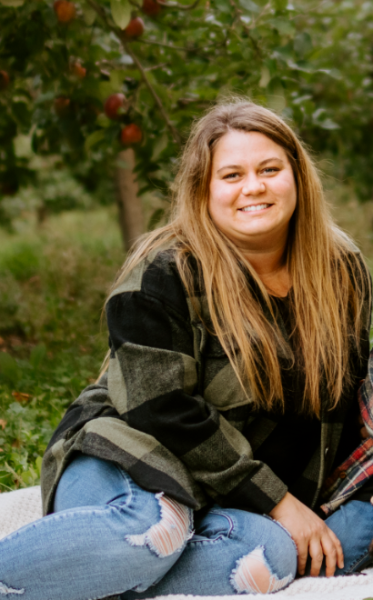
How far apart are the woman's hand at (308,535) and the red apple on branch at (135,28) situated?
2.13m

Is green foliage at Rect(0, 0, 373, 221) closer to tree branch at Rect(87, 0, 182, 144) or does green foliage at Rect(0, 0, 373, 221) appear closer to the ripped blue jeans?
tree branch at Rect(87, 0, 182, 144)

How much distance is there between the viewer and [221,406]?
173 centimetres

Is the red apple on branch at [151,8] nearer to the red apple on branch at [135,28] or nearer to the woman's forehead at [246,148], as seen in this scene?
the red apple on branch at [135,28]

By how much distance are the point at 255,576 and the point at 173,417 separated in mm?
435

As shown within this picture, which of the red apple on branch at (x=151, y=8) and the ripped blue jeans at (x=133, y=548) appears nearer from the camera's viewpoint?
the ripped blue jeans at (x=133, y=548)

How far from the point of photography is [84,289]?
4.54 m

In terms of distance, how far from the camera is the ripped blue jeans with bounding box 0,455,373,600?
1423 mm

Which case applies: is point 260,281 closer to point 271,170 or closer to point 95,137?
point 271,170

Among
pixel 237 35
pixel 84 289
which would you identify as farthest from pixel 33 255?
pixel 237 35

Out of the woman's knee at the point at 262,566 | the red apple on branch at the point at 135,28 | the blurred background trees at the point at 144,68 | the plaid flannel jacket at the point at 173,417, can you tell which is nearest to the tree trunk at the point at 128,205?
the blurred background trees at the point at 144,68

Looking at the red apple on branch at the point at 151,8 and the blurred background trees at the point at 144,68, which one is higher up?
the red apple on branch at the point at 151,8

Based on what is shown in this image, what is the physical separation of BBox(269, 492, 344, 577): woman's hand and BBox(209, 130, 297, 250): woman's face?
74 cm

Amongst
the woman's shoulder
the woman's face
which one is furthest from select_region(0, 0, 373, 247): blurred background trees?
the woman's shoulder

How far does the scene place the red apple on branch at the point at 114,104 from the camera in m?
2.87
